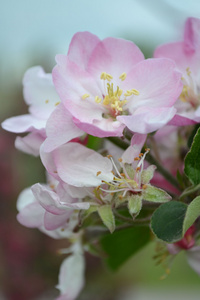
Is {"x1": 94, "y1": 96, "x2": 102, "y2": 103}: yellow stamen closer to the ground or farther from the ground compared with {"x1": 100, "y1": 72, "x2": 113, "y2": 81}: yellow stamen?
closer to the ground

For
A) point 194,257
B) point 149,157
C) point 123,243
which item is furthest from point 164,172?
point 123,243

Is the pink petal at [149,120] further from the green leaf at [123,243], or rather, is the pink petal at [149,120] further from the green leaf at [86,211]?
the green leaf at [123,243]

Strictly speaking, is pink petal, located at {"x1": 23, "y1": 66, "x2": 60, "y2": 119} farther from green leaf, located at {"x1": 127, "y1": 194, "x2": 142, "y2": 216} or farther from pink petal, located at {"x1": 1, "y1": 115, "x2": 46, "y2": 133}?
green leaf, located at {"x1": 127, "y1": 194, "x2": 142, "y2": 216}

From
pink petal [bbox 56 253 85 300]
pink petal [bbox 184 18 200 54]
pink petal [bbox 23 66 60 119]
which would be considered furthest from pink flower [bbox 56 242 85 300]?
pink petal [bbox 184 18 200 54]

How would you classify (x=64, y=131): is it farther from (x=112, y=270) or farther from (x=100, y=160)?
(x=112, y=270)

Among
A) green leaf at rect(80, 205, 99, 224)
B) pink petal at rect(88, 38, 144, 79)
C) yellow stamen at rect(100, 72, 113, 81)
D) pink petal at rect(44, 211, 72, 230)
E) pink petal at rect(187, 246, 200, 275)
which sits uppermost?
pink petal at rect(88, 38, 144, 79)

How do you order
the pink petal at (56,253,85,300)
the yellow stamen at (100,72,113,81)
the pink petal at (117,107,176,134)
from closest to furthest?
the pink petal at (117,107,176,134) < the yellow stamen at (100,72,113,81) < the pink petal at (56,253,85,300)

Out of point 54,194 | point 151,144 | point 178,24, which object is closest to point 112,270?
point 151,144
